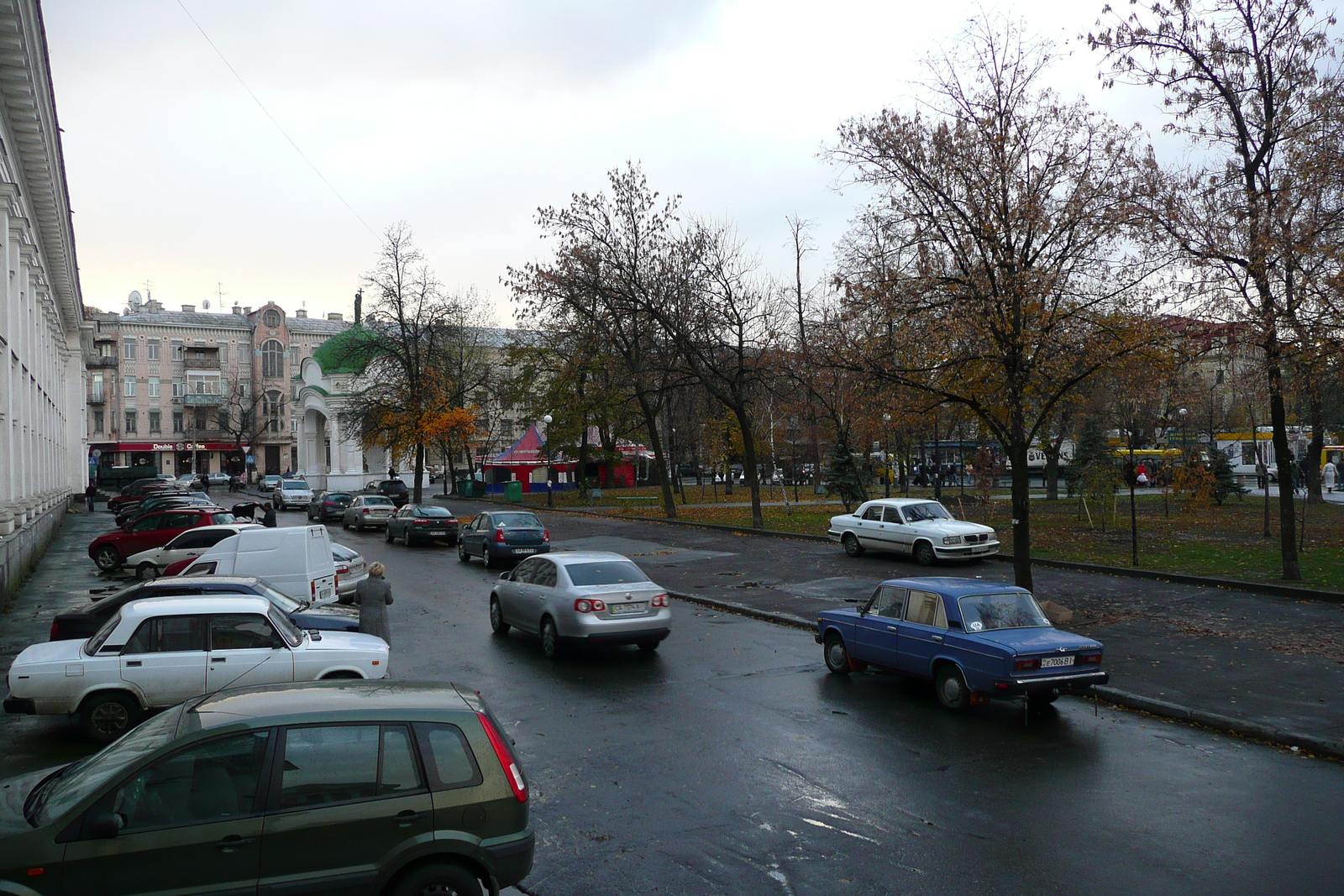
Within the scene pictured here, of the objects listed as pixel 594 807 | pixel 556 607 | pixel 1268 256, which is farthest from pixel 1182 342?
pixel 594 807

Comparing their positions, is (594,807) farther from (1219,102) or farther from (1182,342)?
(1219,102)

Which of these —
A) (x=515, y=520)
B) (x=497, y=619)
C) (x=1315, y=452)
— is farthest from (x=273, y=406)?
(x=1315, y=452)

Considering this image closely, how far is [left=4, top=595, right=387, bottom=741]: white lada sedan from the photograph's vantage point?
8.83 metres

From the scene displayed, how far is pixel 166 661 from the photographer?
9125 mm

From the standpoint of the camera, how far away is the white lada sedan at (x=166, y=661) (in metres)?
8.83

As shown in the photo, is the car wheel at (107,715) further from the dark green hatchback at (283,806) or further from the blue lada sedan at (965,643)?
the blue lada sedan at (965,643)

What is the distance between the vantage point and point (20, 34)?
19172mm

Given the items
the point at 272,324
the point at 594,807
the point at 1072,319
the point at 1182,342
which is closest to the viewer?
the point at 594,807

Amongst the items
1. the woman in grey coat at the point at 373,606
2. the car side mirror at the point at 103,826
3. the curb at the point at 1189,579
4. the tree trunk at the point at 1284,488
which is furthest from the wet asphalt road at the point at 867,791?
the tree trunk at the point at 1284,488

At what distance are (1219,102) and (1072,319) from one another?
5.84 m

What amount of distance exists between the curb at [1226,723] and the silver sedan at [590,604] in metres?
5.85

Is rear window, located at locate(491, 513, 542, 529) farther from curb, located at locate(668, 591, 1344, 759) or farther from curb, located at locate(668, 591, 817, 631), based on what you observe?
curb, located at locate(668, 591, 1344, 759)

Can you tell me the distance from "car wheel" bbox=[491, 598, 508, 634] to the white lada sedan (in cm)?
498

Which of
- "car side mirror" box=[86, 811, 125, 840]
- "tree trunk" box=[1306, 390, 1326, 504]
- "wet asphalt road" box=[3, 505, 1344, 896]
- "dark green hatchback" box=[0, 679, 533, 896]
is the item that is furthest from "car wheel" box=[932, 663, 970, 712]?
"tree trunk" box=[1306, 390, 1326, 504]
